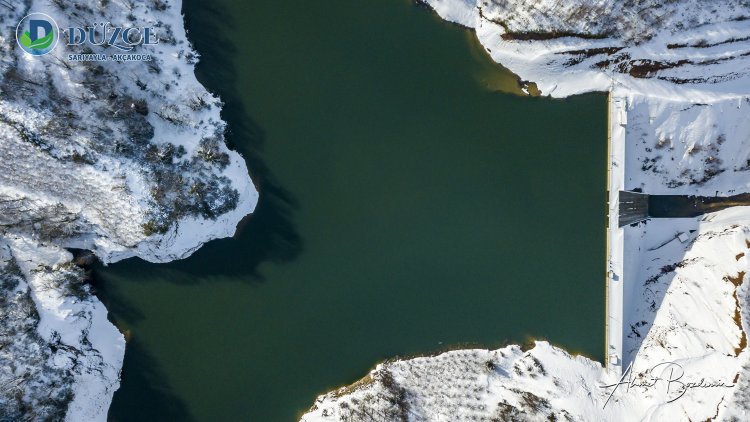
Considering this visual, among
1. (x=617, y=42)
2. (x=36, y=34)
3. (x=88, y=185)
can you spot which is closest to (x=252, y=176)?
(x=88, y=185)

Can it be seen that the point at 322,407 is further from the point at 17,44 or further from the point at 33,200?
the point at 17,44

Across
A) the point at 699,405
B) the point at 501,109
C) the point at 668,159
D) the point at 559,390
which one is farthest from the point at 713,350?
the point at 501,109

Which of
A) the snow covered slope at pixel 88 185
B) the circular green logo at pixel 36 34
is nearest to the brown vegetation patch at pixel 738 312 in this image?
the snow covered slope at pixel 88 185

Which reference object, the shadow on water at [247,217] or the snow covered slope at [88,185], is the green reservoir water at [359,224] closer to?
the shadow on water at [247,217]

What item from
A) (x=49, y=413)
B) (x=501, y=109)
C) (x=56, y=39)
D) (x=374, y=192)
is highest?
(x=501, y=109)

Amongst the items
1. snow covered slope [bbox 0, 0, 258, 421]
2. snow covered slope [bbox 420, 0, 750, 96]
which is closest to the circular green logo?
snow covered slope [bbox 0, 0, 258, 421]

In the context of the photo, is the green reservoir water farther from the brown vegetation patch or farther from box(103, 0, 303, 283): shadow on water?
the brown vegetation patch

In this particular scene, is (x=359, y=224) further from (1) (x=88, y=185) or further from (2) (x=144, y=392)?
(2) (x=144, y=392)
